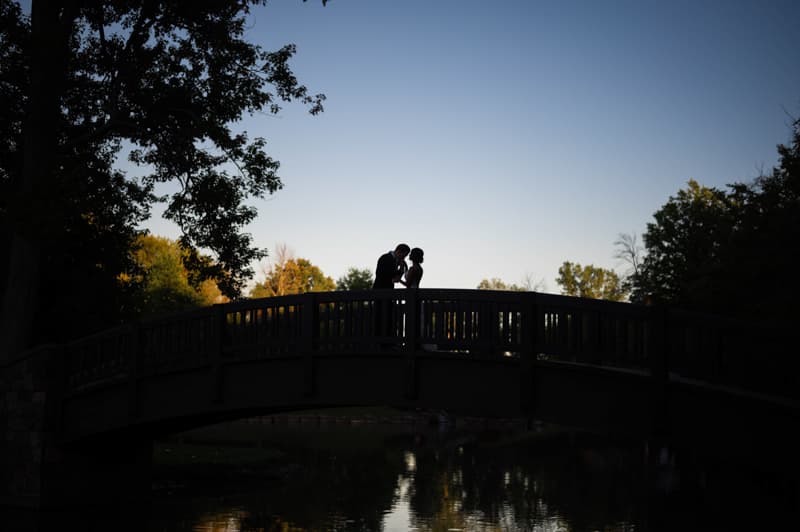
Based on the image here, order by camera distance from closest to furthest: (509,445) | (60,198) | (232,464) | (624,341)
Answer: (624,341)
(60,198)
(232,464)
(509,445)

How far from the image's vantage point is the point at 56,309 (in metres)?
22.2

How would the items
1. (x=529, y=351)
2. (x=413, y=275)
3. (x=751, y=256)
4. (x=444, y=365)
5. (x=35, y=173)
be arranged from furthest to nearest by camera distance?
1. (x=751, y=256)
2. (x=35, y=173)
3. (x=413, y=275)
4. (x=444, y=365)
5. (x=529, y=351)

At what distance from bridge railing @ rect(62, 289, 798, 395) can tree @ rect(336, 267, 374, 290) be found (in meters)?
71.2

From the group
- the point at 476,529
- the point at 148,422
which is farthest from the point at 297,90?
the point at 476,529

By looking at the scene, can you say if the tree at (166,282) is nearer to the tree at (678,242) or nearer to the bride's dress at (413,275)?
the tree at (678,242)

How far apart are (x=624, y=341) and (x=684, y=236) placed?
4379 centimetres

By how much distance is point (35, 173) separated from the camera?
64.5 ft

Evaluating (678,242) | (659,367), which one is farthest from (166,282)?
(659,367)

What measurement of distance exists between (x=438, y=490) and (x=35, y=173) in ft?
39.5

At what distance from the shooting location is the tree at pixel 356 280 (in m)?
90.9

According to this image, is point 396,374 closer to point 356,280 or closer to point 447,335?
point 447,335

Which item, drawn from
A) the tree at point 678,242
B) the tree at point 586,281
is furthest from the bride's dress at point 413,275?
the tree at point 586,281

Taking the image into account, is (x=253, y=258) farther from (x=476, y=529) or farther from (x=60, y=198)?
(x=476, y=529)

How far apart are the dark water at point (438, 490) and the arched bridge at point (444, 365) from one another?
1489mm
